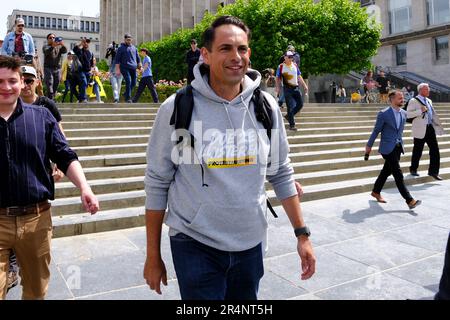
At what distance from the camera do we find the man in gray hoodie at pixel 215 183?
183 cm

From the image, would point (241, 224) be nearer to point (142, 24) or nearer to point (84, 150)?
point (84, 150)

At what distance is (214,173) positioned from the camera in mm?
1833

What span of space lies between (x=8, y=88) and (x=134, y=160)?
5.50 meters

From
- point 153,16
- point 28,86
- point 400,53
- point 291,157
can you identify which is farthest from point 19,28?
point 153,16

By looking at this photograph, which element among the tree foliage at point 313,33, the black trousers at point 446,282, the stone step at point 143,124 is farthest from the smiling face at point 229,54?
the tree foliage at point 313,33

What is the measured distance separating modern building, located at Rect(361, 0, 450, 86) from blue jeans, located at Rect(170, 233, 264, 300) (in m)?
36.5

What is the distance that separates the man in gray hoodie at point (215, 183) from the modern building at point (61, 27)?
340 ft

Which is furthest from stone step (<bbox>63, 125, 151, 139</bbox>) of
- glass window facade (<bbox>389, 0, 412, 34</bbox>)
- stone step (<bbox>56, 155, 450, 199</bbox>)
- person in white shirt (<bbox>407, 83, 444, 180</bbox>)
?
glass window facade (<bbox>389, 0, 412, 34</bbox>)

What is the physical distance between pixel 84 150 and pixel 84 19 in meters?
111

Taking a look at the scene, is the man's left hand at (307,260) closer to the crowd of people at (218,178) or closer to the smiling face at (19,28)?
the crowd of people at (218,178)

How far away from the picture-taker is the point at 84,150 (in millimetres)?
7895

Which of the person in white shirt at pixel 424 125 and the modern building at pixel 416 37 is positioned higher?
the modern building at pixel 416 37

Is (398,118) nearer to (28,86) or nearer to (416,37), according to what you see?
(28,86)

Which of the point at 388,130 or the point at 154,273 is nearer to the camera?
the point at 154,273
